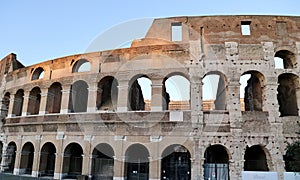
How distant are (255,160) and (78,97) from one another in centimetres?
1146

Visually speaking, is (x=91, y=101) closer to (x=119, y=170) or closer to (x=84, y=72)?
(x=84, y=72)

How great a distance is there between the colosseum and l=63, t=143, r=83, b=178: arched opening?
0.06m

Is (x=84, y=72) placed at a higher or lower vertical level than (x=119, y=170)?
higher

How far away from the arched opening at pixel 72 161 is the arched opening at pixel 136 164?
328 centimetres

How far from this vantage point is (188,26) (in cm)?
1452

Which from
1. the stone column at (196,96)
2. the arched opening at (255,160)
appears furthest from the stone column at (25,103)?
the arched opening at (255,160)

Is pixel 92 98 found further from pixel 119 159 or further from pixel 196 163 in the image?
pixel 196 163

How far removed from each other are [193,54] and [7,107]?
15.5 m

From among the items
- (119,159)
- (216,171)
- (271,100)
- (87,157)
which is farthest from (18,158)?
(271,100)

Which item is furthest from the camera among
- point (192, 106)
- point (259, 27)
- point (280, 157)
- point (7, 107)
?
point (7, 107)

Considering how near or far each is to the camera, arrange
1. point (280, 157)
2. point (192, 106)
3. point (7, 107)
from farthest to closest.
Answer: point (7, 107), point (192, 106), point (280, 157)

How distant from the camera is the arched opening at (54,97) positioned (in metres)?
16.6

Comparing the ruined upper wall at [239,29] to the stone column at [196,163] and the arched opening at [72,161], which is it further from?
the arched opening at [72,161]

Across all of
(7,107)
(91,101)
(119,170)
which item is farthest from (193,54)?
(7,107)
